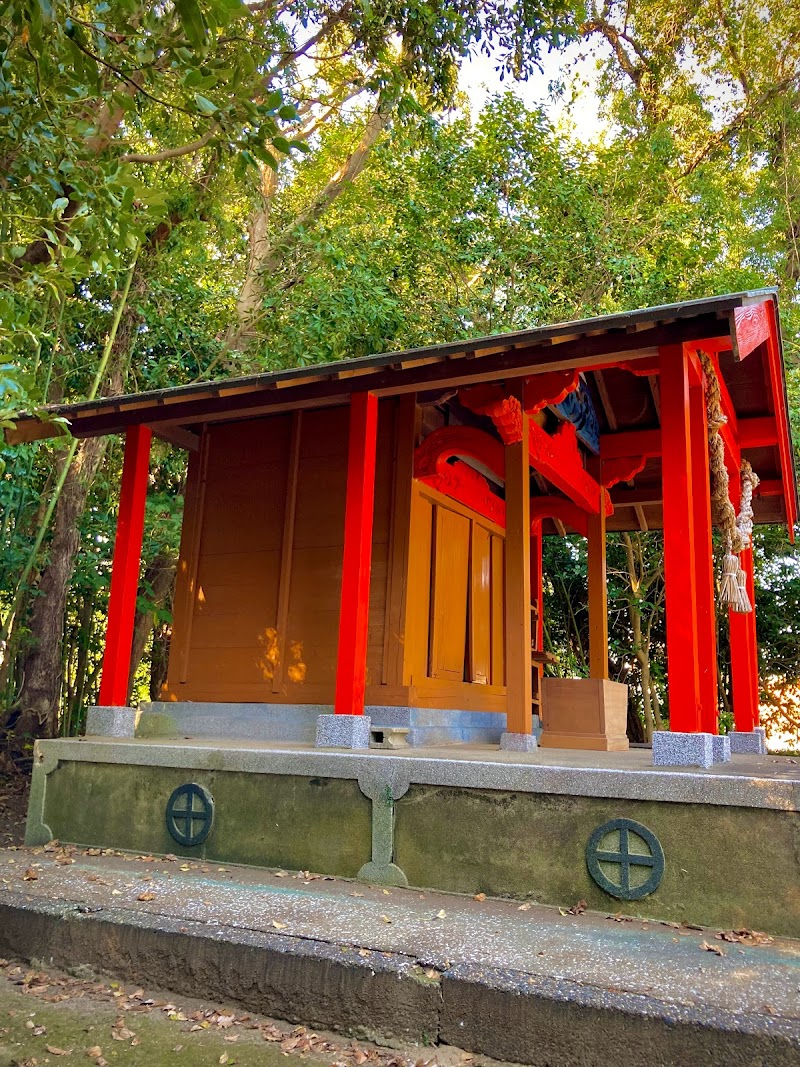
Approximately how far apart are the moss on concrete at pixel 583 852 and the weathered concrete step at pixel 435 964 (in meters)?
0.12

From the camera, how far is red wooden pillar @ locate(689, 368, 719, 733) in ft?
15.7

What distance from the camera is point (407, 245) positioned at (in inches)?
422

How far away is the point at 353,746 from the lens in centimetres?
516

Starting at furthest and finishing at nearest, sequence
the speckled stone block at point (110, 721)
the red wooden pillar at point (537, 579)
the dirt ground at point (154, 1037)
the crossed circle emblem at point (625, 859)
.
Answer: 1. the red wooden pillar at point (537, 579)
2. the speckled stone block at point (110, 721)
3. the crossed circle emblem at point (625, 859)
4. the dirt ground at point (154, 1037)

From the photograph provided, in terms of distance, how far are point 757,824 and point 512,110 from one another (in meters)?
9.74

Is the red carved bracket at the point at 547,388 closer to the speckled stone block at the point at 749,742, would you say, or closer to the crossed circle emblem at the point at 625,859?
the crossed circle emblem at the point at 625,859

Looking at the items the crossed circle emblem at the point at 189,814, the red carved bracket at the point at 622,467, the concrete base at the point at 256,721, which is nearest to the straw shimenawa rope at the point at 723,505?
the red carved bracket at the point at 622,467

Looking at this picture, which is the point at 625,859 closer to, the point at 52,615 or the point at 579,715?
the point at 579,715

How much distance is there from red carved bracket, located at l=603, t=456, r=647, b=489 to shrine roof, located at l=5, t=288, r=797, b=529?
18 cm

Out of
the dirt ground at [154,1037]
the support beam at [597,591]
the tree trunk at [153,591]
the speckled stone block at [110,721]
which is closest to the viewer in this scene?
the dirt ground at [154,1037]

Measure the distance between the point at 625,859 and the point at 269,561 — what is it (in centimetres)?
395

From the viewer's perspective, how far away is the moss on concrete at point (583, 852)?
3.63m

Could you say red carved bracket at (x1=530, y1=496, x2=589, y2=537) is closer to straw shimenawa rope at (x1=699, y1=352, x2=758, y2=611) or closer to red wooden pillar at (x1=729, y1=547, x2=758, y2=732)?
red wooden pillar at (x1=729, y1=547, x2=758, y2=732)

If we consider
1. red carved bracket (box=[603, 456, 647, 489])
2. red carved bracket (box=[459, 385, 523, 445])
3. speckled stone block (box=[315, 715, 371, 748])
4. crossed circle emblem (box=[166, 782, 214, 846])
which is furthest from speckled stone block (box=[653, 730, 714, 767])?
red carved bracket (box=[603, 456, 647, 489])
